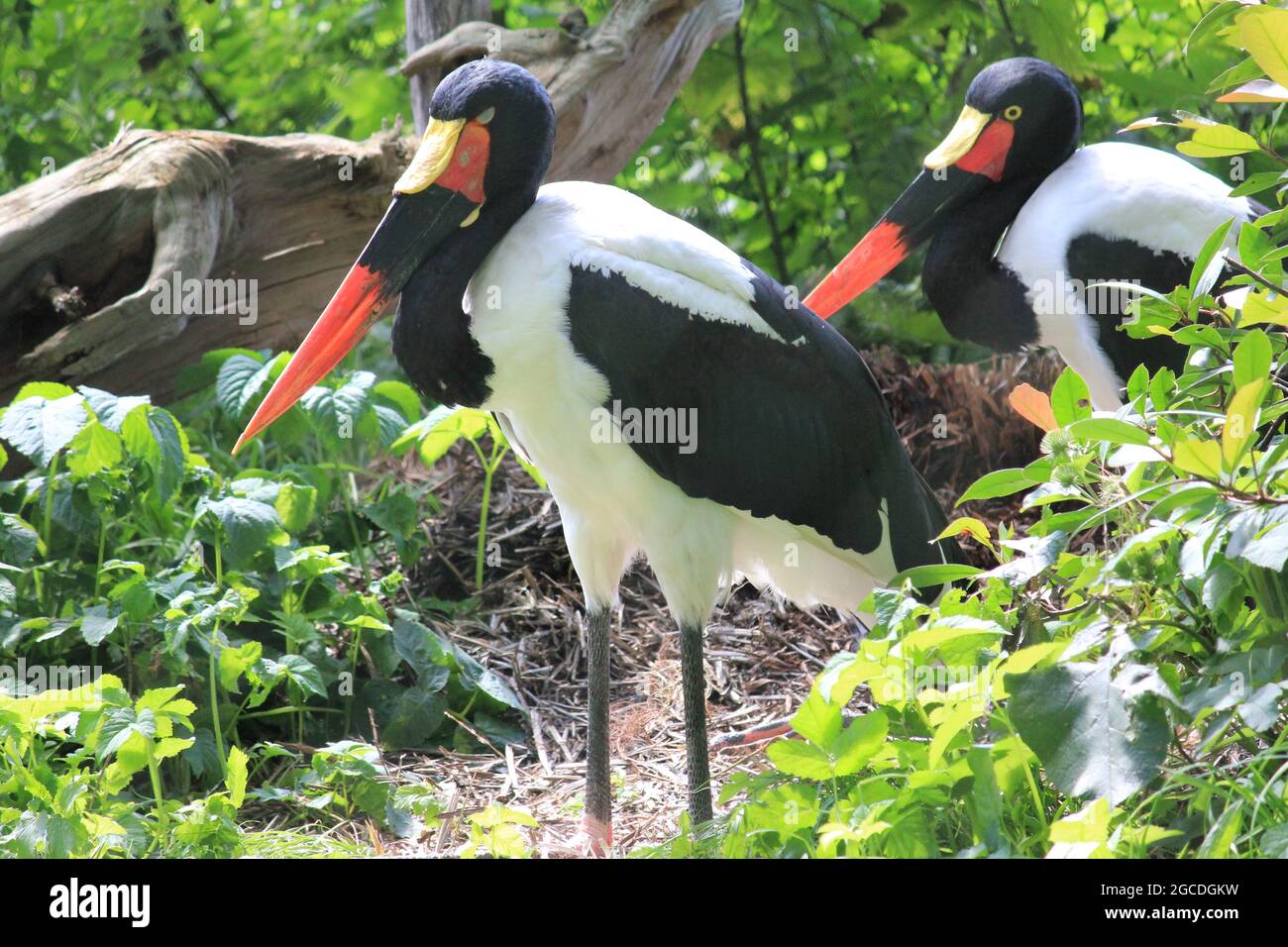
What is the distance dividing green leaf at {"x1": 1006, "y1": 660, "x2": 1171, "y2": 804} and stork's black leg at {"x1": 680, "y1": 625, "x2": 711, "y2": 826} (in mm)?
1146

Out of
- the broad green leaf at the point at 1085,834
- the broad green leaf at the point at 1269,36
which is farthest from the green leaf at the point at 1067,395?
the broad green leaf at the point at 1085,834

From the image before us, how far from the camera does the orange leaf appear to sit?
8.73 ft

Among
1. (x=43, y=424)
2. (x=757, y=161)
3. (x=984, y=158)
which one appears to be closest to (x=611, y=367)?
(x=43, y=424)

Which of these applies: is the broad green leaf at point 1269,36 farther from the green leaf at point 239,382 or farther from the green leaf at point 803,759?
the green leaf at point 239,382

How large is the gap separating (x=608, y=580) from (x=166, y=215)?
1.86 meters

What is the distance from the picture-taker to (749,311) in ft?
10.7

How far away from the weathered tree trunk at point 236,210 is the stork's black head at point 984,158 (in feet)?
4.12

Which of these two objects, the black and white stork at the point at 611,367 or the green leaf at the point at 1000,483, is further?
the black and white stork at the point at 611,367

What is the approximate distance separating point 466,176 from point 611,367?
1.86 ft

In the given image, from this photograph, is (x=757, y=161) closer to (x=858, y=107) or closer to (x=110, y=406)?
(x=858, y=107)

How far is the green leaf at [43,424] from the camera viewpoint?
3.59 metres

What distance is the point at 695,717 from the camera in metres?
3.34

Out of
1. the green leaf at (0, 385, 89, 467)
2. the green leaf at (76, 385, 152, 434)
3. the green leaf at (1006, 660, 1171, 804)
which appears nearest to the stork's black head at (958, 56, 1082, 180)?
the green leaf at (1006, 660, 1171, 804)

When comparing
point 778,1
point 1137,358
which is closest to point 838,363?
point 1137,358
